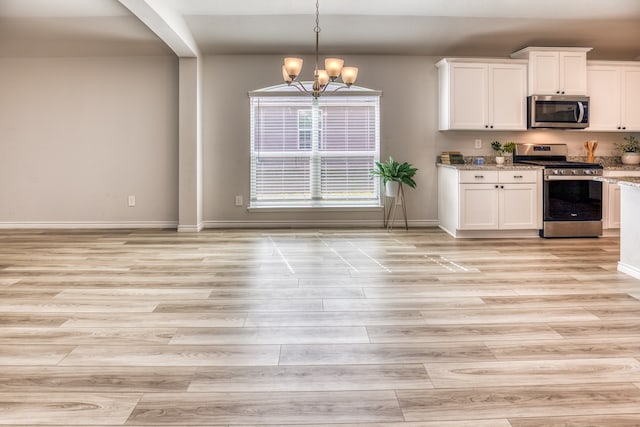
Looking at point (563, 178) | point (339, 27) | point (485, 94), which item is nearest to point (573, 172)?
point (563, 178)

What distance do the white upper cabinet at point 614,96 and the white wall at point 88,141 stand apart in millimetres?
5252

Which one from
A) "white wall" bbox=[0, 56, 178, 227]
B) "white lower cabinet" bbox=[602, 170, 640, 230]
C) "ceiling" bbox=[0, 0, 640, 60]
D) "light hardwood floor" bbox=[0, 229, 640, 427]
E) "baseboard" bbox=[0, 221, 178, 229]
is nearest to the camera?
"light hardwood floor" bbox=[0, 229, 640, 427]

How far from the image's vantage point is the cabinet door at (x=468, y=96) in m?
6.05

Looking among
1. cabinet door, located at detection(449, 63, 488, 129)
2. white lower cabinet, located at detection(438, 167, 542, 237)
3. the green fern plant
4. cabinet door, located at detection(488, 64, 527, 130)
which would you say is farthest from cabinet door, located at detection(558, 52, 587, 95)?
the green fern plant

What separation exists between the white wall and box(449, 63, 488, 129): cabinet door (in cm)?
351

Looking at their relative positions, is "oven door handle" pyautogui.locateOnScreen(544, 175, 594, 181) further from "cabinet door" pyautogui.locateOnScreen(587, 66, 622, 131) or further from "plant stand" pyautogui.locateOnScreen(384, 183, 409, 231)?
"plant stand" pyautogui.locateOnScreen(384, 183, 409, 231)

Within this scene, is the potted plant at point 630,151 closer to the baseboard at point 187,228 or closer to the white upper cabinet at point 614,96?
the white upper cabinet at point 614,96

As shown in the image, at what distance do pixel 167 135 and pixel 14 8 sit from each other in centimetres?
211

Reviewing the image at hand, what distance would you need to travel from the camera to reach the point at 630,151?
641 centimetres

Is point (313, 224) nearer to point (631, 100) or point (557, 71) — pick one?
point (557, 71)

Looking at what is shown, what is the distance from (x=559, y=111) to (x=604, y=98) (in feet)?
2.22

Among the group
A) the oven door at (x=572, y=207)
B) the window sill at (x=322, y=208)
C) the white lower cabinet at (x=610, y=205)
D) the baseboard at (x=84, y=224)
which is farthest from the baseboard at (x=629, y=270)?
the baseboard at (x=84, y=224)

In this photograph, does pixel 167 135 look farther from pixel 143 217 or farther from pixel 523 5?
pixel 523 5

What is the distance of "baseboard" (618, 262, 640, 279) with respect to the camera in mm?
3856
